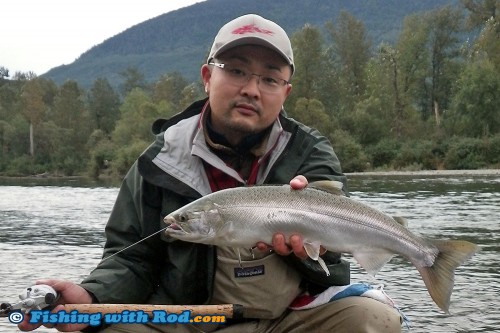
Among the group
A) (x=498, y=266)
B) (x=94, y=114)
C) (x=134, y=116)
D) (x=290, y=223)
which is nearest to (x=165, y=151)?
(x=290, y=223)

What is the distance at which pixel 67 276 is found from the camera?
1009 centimetres

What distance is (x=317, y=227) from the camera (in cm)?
348

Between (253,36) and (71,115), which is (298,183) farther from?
(71,115)

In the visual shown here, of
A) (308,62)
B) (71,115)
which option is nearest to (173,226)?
(308,62)

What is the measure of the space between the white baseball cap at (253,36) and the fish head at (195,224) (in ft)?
3.16

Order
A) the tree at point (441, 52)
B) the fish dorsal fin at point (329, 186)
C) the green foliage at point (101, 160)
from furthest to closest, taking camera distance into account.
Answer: the green foliage at point (101, 160) < the tree at point (441, 52) < the fish dorsal fin at point (329, 186)

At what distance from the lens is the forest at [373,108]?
50.0 m

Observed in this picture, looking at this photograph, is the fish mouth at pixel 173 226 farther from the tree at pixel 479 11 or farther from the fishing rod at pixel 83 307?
the tree at pixel 479 11

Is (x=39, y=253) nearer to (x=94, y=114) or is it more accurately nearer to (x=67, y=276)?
(x=67, y=276)

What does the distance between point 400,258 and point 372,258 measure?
8349 mm

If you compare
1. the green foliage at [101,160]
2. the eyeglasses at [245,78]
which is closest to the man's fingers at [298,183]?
the eyeglasses at [245,78]

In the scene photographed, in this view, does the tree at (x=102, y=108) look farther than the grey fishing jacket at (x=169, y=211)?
Yes

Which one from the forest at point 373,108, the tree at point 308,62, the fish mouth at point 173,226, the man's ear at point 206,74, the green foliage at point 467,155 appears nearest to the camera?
the fish mouth at point 173,226

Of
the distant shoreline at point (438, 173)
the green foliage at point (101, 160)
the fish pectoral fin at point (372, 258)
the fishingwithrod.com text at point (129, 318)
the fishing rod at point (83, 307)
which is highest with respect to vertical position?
the fish pectoral fin at point (372, 258)
